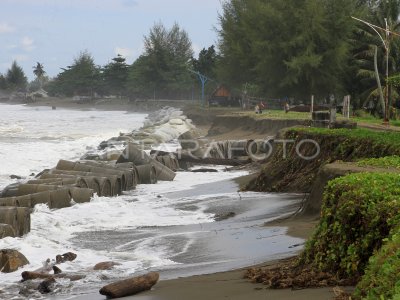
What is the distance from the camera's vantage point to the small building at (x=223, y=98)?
75.7 metres

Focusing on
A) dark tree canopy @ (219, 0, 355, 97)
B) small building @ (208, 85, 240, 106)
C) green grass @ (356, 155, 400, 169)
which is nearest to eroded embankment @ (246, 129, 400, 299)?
green grass @ (356, 155, 400, 169)

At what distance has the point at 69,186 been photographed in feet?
61.4

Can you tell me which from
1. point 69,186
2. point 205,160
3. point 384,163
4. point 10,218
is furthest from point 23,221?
point 205,160

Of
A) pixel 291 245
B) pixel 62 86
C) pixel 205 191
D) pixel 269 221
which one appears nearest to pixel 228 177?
pixel 205 191

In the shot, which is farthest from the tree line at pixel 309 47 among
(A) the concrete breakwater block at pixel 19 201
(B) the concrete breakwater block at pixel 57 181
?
(A) the concrete breakwater block at pixel 19 201

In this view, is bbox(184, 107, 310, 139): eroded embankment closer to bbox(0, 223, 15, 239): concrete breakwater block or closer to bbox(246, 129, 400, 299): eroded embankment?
bbox(0, 223, 15, 239): concrete breakwater block

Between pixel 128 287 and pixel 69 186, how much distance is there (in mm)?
10760

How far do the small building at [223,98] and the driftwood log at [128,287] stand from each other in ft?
217

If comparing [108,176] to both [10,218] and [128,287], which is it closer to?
[10,218]

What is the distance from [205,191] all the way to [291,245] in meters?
10.1

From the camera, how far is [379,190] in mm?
7234

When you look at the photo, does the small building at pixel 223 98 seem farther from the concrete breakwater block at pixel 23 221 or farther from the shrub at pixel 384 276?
the shrub at pixel 384 276

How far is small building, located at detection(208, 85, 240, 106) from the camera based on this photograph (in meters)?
75.7

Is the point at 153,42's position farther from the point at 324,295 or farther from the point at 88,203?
the point at 324,295
